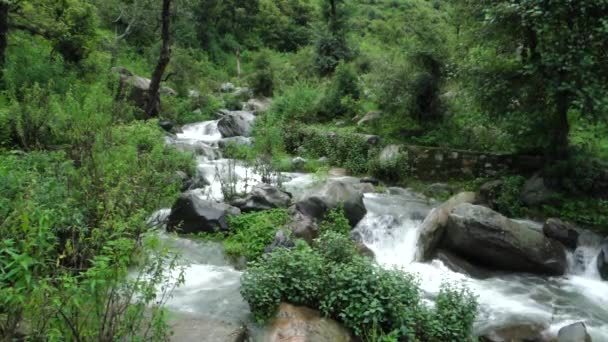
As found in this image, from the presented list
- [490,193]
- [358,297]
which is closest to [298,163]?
[490,193]

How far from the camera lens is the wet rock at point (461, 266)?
8.98 meters

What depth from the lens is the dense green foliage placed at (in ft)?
19.1

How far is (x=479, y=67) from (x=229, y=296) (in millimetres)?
8270

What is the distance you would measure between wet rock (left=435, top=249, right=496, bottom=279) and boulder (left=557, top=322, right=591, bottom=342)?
233 centimetres

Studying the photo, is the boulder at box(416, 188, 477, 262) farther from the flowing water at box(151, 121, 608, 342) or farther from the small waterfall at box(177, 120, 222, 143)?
the small waterfall at box(177, 120, 222, 143)

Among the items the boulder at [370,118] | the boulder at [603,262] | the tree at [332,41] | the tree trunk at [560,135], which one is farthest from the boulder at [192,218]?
the tree at [332,41]

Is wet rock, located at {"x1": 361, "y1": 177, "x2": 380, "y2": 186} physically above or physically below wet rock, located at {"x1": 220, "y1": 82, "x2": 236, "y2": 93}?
below

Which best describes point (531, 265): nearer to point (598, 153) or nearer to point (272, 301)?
point (598, 153)

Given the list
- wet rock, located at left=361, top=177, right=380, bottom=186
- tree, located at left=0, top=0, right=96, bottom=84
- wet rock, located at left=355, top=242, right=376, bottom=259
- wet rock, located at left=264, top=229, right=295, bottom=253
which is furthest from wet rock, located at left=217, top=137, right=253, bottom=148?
wet rock, located at left=355, top=242, right=376, bottom=259

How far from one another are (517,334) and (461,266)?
2448mm

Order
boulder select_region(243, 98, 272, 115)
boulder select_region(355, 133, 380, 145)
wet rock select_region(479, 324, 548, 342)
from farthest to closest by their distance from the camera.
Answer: boulder select_region(243, 98, 272, 115) < boulder select_region(355, 133, 380, 145) < wet rock select_region(479, 324, 548, 342)

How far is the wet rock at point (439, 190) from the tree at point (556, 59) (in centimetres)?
269

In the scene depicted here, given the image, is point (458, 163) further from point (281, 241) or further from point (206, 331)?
point (206, 331)

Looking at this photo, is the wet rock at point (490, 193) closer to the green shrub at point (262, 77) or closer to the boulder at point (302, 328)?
the boulder at point (302, 328)
